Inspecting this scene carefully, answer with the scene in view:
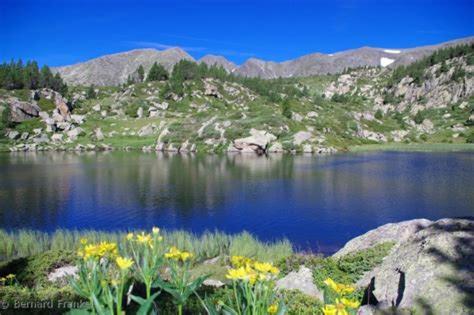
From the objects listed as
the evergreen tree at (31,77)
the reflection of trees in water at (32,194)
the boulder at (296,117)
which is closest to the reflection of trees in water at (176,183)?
the reflection of trees in water at (32,194)

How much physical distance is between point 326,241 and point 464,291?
22.4m

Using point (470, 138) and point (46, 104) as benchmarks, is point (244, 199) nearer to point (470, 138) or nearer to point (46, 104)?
point (470, 138)

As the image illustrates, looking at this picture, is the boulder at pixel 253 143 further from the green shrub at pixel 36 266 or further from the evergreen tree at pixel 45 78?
the evergreen tree at pixel 45 78

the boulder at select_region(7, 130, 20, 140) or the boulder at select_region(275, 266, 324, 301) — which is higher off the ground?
the boulder at select_region(7, 130, 20, 140)

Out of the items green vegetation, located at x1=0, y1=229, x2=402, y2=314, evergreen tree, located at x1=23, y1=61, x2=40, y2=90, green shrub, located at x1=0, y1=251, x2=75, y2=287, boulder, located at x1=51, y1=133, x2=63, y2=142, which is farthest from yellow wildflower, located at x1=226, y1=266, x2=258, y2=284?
evergreen tree, located at x1=23, y1=61, x2=40, y2=90

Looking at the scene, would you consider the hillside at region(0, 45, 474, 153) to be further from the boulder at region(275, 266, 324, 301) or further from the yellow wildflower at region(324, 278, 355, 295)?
the yellow wildflower at region(324, 278, 355, 295)

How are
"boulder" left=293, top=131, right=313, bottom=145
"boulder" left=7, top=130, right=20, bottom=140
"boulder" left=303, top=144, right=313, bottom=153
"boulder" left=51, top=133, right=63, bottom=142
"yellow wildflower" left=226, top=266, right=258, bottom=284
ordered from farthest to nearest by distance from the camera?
"boulder" left=51, top=133, right=63, bottom=142 → "boulder" left=7, top=130, right=20, bottom=140 → "boulder" left=293, top=131, right=313, bottom=145 → "boulder" left=303, top=144, right=313, bottom=153 → "yellow wildflower" left=226, top=266, right=258, bottom=284

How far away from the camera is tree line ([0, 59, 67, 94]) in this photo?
170m

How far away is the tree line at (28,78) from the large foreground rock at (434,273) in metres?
196

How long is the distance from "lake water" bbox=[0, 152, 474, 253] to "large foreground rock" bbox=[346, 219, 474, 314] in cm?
1743

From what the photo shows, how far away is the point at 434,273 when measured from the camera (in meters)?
8.83

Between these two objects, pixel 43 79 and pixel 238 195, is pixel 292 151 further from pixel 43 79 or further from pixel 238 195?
pixel 43 79

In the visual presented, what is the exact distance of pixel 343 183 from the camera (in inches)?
2194

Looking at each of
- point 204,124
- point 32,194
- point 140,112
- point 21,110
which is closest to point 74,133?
point 21,110
